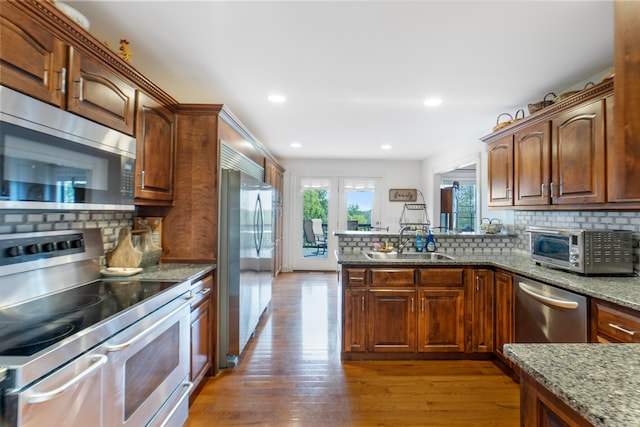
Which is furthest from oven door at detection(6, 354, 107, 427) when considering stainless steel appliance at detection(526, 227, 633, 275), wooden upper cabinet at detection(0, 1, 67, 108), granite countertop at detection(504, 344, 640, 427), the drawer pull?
stainless steel appliance at detection(526, 227, 633, 275)

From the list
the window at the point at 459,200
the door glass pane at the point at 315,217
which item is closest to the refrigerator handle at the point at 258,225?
the door glass pane at the point at 315,217

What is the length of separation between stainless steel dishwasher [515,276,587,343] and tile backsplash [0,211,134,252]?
306 centimetres

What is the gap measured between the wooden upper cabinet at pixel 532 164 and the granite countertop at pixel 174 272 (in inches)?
109

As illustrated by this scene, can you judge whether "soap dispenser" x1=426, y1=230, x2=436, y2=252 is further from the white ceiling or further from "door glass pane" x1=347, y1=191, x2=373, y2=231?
"door glass pane" x1=347, y1=191, x2=373, y2=231

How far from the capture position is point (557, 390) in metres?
0.71

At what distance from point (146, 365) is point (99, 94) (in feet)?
4.70

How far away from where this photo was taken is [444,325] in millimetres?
2553

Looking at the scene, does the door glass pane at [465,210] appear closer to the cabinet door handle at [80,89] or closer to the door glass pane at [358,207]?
the door glass pane at [358,207]

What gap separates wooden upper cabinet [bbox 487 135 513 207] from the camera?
2734 millimetres

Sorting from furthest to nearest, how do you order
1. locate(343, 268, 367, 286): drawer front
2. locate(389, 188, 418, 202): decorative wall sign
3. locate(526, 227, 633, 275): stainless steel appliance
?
locate(389, 188, 418, 202): decorative wall sign
locate(343, 268, 367, 286): drawer front
locate(526, 227, 633, 275): stainless steel appliance

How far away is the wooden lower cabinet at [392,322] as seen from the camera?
8.33ft

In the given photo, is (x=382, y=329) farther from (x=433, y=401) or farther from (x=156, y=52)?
(x=156, y=52)

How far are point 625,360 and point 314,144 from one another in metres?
4.40

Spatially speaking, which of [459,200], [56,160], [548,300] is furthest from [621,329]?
[459,200]
